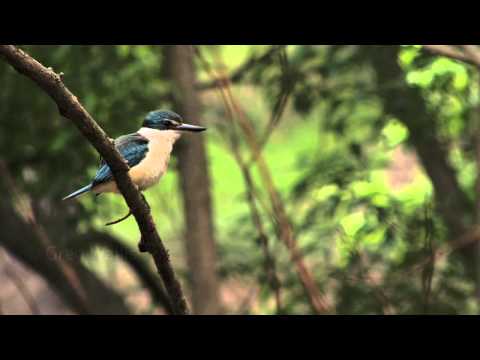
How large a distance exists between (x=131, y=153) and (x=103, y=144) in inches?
12.7

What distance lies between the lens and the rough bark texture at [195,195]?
369 centimetres

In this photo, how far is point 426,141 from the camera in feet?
13.1

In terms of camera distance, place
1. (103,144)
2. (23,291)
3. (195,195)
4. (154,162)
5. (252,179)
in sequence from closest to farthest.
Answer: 1. (103,144)
2. (154,162)
3. (23,291)
4. (195,195)
5. (252,179)

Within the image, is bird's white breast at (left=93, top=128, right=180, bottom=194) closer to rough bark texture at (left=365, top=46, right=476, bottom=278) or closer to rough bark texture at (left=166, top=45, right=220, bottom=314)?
rough bark texture at (left=166, top=45, right=220, bottom=314)

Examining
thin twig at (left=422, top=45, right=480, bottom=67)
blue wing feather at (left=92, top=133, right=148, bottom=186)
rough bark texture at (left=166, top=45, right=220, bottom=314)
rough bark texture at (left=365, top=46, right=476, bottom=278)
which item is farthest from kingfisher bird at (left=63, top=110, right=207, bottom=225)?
rough bark texture at (left=365, top=46, right=476, bottom=278)

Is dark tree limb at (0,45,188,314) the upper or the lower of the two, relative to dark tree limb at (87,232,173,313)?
upper

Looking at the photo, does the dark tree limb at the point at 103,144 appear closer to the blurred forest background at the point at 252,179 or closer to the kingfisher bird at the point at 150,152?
the kingfisher bird at the point at 150,152

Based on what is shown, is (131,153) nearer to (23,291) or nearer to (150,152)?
(150,152)

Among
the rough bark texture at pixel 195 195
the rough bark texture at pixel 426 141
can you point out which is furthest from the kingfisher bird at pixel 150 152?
the rough bark texture at pixel 426 141

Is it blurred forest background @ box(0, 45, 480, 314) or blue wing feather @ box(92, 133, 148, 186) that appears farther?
blurred forest background @ box(0, 45, 480, 314)

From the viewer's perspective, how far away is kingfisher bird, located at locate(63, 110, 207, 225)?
195 cm

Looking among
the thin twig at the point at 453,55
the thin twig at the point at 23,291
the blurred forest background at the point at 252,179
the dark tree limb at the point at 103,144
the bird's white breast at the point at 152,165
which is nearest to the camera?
the dark tree limb at the point at 103,144

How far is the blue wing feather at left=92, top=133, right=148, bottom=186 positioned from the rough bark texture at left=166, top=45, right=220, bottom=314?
165 cm

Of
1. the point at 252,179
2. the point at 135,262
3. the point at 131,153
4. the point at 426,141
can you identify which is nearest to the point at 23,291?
the point at 131,153
